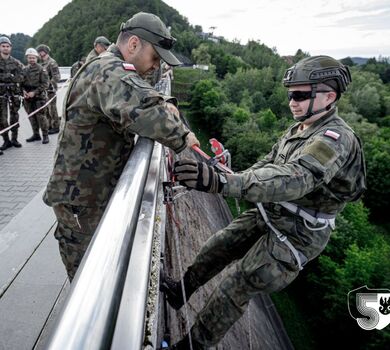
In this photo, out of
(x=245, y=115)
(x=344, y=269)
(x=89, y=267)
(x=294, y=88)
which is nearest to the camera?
(x=89, y=267)

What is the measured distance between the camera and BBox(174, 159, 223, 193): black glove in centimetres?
254

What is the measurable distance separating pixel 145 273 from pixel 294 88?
2443mm

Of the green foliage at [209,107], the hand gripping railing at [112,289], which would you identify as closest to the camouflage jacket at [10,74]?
the hand gripping railing at [112,289]

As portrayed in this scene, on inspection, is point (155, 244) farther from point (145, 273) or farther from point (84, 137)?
point (84, 137)

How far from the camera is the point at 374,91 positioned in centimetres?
6700

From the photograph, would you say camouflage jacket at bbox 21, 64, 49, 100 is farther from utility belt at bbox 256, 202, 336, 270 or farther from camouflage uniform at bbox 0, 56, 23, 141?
utility belt at bbox 256, 202, 336, 270

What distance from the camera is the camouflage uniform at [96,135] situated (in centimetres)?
229

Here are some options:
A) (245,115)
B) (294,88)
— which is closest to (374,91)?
(245,115)

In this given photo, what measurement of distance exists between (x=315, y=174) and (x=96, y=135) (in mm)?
1734

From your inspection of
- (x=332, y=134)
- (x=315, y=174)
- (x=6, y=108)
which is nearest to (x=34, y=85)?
(x=6, y=108)

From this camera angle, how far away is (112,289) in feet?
3.98

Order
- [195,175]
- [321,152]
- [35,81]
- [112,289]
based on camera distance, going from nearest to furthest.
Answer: [112,289]
[195,175]
[321,152]
[35,81]

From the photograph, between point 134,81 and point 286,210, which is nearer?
point 134,81

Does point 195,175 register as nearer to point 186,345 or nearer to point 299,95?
point 299,95
